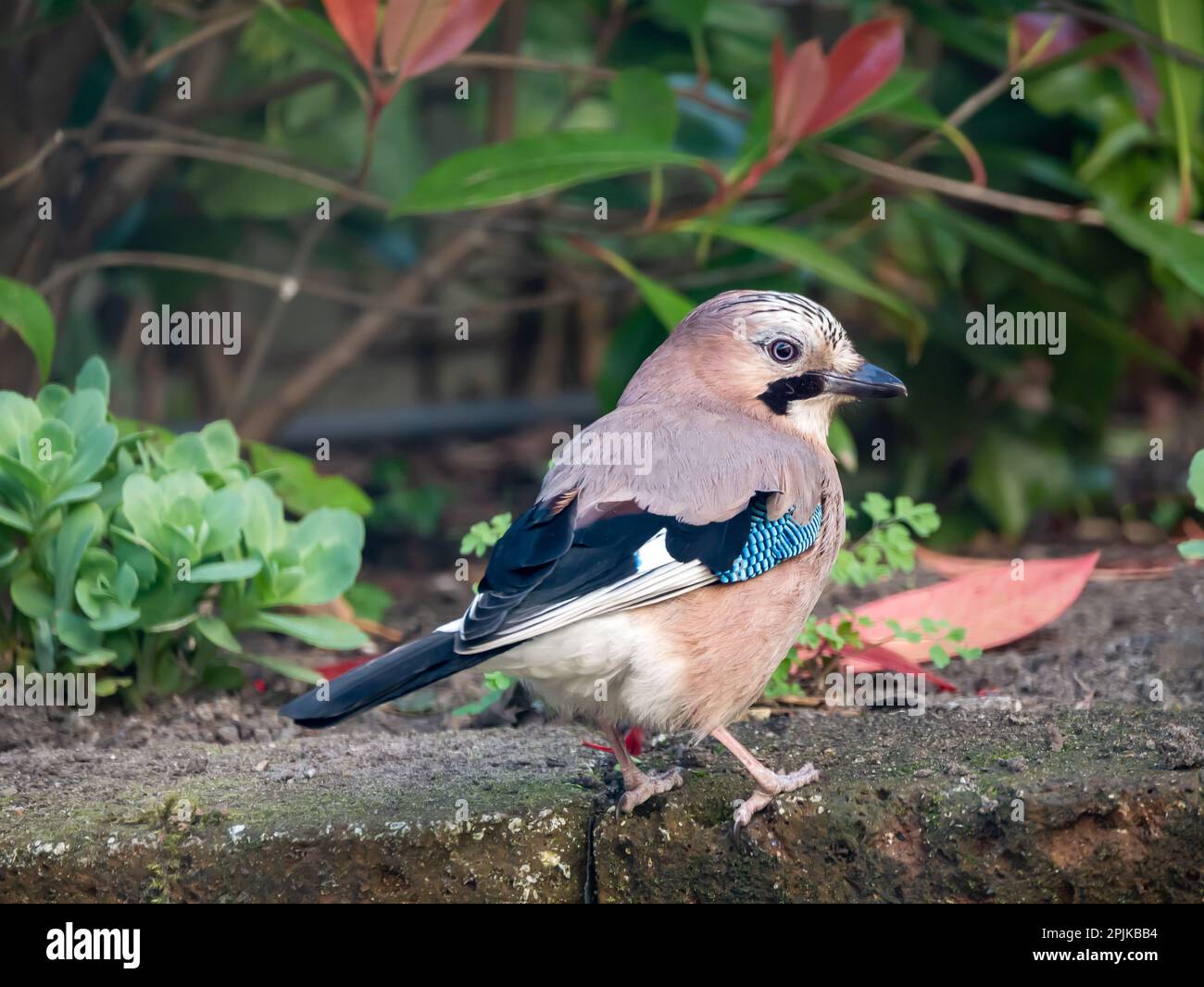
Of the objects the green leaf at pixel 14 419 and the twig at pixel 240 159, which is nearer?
the green leaf at pixel 14 419

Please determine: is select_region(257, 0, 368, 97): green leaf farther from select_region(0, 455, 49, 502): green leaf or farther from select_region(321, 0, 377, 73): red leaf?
select_region(0, 455, 49, 502): green leaf

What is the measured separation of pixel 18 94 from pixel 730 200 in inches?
89.2

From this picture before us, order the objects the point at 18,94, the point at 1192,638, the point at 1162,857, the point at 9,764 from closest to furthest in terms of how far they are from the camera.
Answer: the point at 1162,857, the point at 9,764, the point at 1192,638, the point at 18,94

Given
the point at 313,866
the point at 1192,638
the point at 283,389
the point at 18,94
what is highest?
the point at 18,94

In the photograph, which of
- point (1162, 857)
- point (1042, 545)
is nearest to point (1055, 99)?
point (1042, 545)

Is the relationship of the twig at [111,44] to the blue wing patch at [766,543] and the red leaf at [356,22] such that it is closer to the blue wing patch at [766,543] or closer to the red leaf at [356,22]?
the red leaf at [356,22]

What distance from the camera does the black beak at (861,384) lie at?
331 cm

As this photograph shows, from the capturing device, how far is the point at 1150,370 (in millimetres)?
7516

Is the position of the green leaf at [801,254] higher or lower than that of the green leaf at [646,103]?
lower

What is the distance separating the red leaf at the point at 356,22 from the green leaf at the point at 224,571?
1355 mm

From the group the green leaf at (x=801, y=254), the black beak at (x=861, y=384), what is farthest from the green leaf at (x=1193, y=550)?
the green leaf at (x=801, y=254)

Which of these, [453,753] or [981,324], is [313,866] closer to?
[453,753]

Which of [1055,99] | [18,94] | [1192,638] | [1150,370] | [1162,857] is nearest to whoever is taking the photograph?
[1162,857]

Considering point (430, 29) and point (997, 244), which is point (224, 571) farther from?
point (997, 244)
